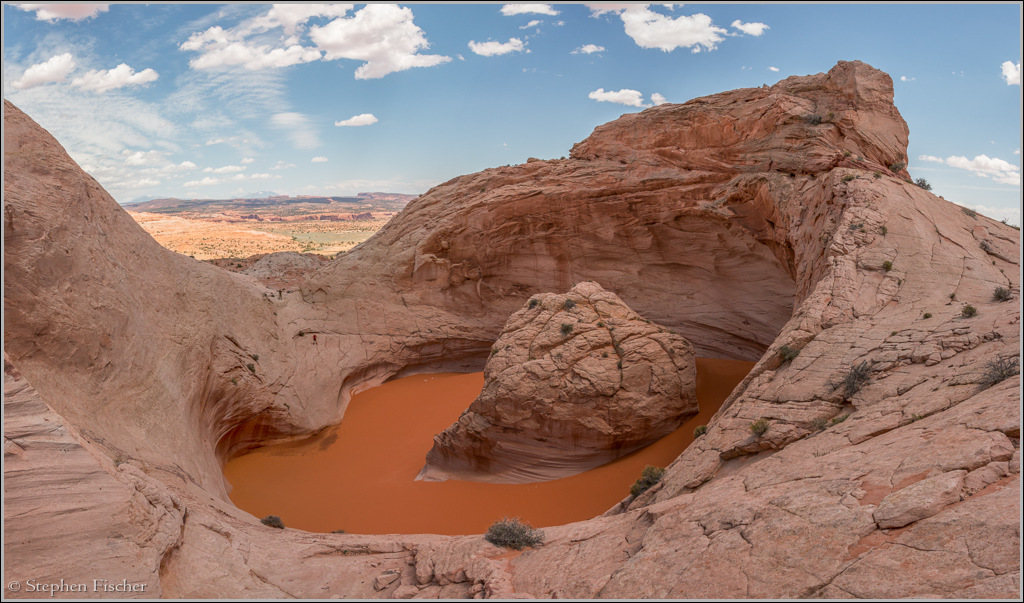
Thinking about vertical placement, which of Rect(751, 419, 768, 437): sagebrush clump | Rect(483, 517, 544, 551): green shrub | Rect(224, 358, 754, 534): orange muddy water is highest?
Rect(751, 419, 768, 437): sagebrush clump

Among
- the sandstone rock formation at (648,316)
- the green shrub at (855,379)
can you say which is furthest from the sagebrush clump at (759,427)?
the green shrub at (855,379)

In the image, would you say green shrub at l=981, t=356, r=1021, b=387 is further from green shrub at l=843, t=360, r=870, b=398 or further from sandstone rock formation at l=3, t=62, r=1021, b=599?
green shrub at l=843, t=360, r=870, b=398

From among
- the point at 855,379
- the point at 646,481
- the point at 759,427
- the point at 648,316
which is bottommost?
the point at 646,481

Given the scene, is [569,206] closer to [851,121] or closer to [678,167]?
[678,167]

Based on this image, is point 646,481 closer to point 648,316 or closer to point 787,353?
point 787,353

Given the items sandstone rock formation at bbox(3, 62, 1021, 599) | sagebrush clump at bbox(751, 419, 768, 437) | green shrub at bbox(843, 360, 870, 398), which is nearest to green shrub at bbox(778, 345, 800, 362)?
sandstone rock formation at bbox(3, 62, 1021, 599)

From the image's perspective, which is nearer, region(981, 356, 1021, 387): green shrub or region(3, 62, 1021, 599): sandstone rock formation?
region(3, 62, 1021, 599): sandstone rock formation

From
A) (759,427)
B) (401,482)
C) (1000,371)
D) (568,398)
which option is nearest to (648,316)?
(568,398)
